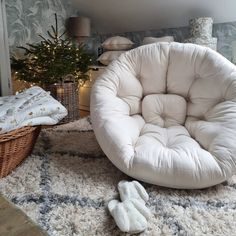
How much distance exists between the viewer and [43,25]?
3.15 meters

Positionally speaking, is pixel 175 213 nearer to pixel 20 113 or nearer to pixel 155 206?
pixel 155 206

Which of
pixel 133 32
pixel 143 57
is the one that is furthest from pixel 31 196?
pixel 133 32

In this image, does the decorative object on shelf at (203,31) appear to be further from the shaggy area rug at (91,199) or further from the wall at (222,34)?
the shaggy area rug at (91,199)

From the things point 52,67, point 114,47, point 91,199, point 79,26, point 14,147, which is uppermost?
point 79,26

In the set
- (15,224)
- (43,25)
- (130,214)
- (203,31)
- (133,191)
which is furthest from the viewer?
(43,25)

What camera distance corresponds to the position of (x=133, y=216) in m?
1.02

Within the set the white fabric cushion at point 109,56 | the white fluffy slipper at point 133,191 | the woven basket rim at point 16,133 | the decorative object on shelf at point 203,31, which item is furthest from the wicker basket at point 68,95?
the white fluffy slipper at point 133,191

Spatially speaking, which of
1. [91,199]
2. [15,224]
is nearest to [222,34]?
[91,199]

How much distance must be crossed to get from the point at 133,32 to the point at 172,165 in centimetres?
256

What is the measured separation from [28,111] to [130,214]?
2.62ft

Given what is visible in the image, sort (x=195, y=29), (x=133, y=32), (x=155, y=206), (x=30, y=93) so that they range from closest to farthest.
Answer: (x=155, y=206), (x=30, y=93), (x=195, y=29), (x=133, y=32)

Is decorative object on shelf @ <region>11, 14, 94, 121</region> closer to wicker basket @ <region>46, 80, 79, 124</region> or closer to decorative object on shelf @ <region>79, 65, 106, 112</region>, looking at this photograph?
wicker basket @ <region>46, 80, 79, 124</region>

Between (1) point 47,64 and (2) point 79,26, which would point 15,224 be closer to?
(1) point 47,64

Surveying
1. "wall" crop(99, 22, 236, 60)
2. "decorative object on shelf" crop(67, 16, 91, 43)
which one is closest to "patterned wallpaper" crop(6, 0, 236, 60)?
"wall" crop(99, 22, 236, 60)
